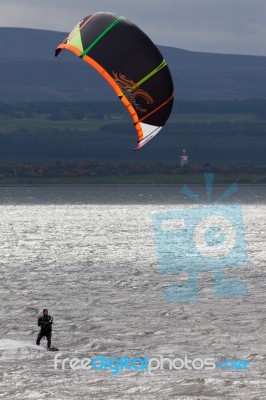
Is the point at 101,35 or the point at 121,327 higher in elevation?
the point at 101,35

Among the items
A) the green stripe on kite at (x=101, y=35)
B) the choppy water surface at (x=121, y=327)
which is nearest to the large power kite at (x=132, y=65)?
the green stripe on kite at (x=101, y=35)

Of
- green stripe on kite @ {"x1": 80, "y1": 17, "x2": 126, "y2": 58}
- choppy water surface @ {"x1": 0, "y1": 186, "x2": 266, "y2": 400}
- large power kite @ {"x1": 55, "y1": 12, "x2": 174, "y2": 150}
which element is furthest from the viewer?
choppy water surface @ {"x1": 0, "y1": 186, "x2": 266, "y2": 400}

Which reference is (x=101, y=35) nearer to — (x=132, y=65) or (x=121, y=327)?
(x=132, y=65)

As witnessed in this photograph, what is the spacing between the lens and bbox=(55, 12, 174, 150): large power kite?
1678 inches

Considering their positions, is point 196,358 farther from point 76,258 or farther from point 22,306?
point 76,258

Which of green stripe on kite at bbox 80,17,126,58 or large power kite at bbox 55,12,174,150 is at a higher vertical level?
green stripe on kite at bbox 80,17,126,58

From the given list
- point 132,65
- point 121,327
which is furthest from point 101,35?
point 121,327

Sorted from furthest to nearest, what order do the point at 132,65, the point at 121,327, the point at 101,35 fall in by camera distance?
the point at 121,327
the point at 101,35
the point at 132,65

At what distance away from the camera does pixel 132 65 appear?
42.7m

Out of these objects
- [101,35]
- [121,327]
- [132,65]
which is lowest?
[121,327]

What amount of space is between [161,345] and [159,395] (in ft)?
31.6

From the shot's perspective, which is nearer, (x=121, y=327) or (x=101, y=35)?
(x=101, y=35)

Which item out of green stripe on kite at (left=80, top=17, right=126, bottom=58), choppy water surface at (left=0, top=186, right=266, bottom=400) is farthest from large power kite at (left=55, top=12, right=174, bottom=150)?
choppy water surface at (left=0, top=186, right=266, bottom=400)

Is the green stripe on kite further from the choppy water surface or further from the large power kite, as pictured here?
the choppy water surface
